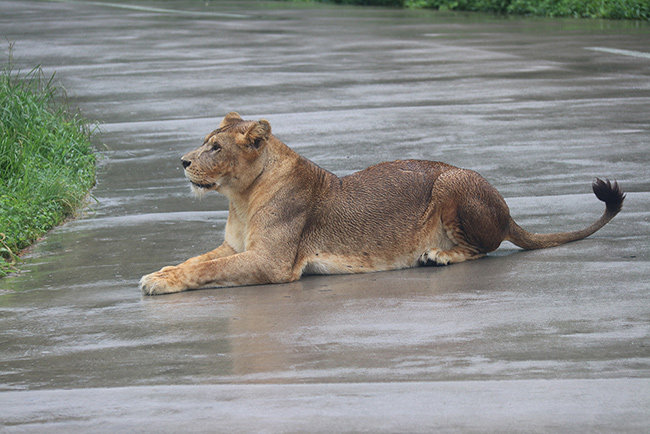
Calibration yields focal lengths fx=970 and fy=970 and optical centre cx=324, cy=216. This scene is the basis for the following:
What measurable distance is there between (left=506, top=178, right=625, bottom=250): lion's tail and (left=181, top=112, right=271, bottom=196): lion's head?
175 cm

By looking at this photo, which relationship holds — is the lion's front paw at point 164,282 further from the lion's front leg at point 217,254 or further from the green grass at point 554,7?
the green grass at point 554,7

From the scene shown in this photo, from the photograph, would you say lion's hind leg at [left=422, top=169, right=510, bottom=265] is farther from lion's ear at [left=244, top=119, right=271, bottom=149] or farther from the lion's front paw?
the lion's front paw

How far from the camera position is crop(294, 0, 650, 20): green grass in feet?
66.1

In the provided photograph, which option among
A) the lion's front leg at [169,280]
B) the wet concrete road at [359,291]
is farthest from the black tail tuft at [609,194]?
the lion's front leg at [169,280]

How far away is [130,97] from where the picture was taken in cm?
1291

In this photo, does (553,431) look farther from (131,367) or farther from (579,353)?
(131,367)

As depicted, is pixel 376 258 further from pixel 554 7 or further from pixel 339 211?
pixel 554 7

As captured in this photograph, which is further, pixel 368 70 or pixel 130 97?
pixel 368 70

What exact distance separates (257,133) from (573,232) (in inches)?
89.0

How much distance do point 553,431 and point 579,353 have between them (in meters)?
0.88

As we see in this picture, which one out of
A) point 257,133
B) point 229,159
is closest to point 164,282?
point 229,159

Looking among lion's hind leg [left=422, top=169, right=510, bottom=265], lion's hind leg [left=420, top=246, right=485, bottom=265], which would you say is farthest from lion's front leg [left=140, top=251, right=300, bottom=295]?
lion's hind leg [left=422, top=169, right=510, bottom=265]

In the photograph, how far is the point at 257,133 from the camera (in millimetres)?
6266

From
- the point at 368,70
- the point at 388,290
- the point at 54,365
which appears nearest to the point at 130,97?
the point at 368,70
